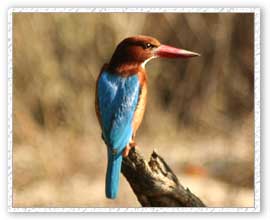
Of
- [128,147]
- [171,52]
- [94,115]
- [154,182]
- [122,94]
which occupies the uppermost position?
[171,52]

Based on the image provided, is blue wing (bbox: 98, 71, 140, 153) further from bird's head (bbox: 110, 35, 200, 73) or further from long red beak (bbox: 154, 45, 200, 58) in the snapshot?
long red beak (bbox: 154, 45, 200, 58)

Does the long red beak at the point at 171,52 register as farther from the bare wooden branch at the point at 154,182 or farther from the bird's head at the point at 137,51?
the bare wooden branch at the point at 154,182

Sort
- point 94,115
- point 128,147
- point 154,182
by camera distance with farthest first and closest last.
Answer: point 94,115
point 128,147
point 154,182

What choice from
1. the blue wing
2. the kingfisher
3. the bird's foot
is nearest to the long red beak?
the kingfisher

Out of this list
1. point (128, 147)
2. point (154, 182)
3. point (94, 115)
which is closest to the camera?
point (154, 182)

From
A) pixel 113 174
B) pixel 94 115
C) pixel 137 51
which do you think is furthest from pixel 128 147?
pixel 137 51

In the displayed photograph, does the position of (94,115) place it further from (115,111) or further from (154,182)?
(154,182)

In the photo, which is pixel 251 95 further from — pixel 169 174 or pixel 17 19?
pixel 17 19

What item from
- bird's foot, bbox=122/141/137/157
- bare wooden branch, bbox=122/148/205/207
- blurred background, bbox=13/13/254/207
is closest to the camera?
bare wooden branch, bbox=122/148/205/207
